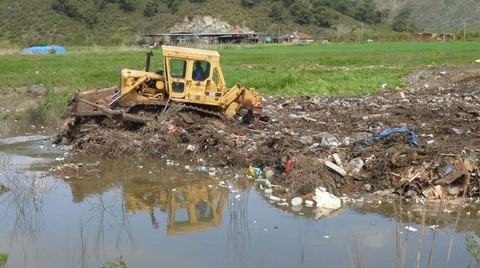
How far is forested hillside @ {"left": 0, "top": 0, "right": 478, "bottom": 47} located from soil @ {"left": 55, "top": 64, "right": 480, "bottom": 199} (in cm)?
5044

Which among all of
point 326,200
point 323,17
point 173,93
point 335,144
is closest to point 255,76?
point 173,93

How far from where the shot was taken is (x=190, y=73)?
14664 millimetres

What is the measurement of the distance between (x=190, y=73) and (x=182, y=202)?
5389 millimetres

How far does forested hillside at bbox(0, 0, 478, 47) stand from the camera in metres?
71.5

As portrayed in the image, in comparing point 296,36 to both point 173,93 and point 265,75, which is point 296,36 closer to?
point 265,75

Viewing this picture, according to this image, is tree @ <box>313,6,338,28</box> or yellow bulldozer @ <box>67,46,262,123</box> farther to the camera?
tree @ <box>313,6,338,28</box>

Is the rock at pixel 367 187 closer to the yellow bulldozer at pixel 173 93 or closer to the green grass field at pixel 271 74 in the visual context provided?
the yellow bulldozer at pixel 173 93

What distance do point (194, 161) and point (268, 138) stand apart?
5.06ft

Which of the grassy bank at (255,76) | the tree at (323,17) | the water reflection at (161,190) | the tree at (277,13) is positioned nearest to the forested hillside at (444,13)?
the tree at (323,17)

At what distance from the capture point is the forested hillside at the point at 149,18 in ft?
235

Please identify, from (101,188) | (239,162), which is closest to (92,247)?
(101,188)

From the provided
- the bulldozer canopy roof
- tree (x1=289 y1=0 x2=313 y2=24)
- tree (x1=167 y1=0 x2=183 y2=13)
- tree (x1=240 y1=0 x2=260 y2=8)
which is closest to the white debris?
the bulldozer canopy roof

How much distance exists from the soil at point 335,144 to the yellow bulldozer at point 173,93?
36 centimetres

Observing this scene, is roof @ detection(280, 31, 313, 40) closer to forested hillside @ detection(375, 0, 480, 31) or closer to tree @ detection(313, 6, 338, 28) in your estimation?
tree @ detection(313, 6, 338, 28)
